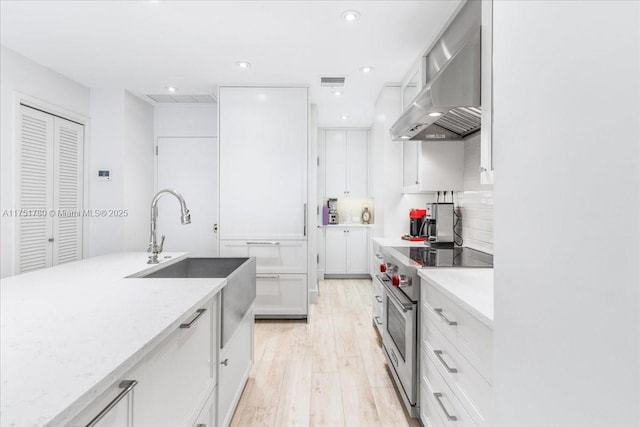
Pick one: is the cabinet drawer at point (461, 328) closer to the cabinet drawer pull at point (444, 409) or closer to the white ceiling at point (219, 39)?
the cabinet drawer pull at point (444, 409)

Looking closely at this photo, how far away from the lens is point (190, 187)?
4.34 m

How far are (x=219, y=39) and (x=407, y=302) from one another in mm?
2420

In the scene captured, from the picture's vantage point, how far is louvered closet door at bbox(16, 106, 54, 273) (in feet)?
9.87

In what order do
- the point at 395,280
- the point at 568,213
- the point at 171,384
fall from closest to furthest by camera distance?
the point at 568,213 → the point at 171,384 → the point at 395,280

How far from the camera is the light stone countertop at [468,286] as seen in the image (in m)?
1.10

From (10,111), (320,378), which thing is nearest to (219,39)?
(10,111)

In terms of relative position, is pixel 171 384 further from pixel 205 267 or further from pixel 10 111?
pixel 10 111

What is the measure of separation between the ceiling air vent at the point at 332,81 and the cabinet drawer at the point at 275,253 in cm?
170

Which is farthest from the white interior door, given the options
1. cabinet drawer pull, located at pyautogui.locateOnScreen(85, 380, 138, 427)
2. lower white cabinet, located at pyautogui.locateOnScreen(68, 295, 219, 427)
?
cabinet drawer pull, located at pyautogui.locateOnScreen(85, 380, 138, 427)

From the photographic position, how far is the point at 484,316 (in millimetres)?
1034

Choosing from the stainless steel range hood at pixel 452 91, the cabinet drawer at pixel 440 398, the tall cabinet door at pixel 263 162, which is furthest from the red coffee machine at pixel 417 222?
the cabinet drawer at pixel 440 398

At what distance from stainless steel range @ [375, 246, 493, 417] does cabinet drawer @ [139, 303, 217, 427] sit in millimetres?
1034

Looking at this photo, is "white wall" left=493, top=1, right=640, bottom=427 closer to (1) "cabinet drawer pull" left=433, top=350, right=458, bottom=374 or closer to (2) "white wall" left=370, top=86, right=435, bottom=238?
(1) "cabinet drawer pull" left=433, top=350, right=458, bottom=374

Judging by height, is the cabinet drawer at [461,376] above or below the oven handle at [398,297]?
below
